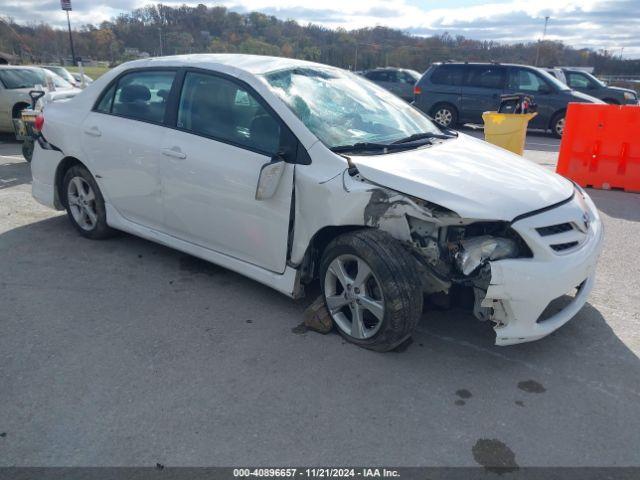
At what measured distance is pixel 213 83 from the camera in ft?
12.7

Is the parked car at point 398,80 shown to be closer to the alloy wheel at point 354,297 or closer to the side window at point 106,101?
the side window at point 106,101

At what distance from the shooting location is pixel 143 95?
14.3 feet

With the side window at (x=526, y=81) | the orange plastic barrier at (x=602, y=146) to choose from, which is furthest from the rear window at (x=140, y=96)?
the side window at (x=526, y=81)

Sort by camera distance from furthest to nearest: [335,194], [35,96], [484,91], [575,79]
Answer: [575,79], [484,91], [35,96], [335,194]

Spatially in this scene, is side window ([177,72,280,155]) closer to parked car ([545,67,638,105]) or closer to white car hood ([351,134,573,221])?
white car hood ([351,134,573,221])

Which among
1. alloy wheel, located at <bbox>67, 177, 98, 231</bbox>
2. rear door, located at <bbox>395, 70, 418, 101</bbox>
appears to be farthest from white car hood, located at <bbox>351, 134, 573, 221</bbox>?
rear door, located at <bbox>395, 70, 418, 101</bbox>

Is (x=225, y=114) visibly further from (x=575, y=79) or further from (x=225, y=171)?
(x=575, y=79)

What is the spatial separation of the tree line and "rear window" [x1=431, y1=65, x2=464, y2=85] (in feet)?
13.4

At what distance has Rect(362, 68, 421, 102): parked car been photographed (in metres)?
18.5

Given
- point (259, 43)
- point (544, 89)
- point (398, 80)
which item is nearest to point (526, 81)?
point (544, 89)

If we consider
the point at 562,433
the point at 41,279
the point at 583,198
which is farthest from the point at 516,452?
the point at 41,279

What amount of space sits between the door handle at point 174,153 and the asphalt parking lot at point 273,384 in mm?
1018

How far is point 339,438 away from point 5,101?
37.8 ft

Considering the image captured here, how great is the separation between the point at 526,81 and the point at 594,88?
3609mm
